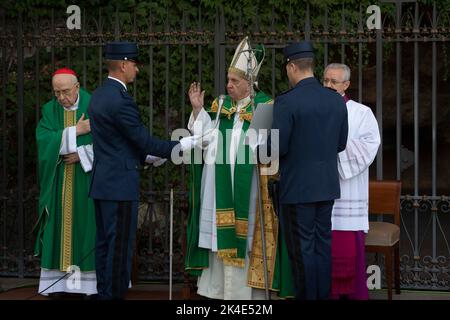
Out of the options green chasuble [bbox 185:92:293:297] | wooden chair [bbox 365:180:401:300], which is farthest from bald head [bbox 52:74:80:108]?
wooden chair [bbox 365:180:401:300]

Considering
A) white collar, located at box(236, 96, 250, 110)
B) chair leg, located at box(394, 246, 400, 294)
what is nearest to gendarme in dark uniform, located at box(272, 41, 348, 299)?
white collar, located at box(236, 96, 250, 110)

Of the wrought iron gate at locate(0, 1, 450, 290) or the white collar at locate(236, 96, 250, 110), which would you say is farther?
the wrought iron gate at locate(0, 1, 450, 290)

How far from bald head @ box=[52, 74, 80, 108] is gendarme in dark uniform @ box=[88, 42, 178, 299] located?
77 centimetres

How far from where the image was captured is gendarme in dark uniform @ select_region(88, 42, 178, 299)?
5.93 metres

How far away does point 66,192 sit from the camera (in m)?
6.93

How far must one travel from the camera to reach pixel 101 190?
19.8 ft

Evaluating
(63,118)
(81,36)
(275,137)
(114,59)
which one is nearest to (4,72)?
(81,36)

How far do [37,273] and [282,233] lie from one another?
3.03 m

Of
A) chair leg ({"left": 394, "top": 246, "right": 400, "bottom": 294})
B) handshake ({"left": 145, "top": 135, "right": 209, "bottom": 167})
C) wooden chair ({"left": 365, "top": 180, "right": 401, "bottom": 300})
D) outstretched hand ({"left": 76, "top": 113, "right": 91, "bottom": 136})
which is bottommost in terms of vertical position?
chair leg ({"left": 394, "top": 246, "right": 400, "bottom": 294})

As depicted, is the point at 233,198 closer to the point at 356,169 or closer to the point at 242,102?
the point at 242,102

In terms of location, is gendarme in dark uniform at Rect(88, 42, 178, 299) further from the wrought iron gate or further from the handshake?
the wrought iron gate

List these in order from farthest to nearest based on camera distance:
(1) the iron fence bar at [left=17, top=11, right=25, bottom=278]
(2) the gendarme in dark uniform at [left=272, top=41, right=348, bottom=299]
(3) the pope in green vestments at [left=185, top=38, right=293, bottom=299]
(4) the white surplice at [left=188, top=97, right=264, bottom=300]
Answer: (1) the iron fence bar at [left=17, top=11, right=25, bottom=278]
(4) the white surplice at [left=188, top=97, right=264, bottom=300]
(3) the pope in green vestments at [left=185, top=38, right=293, bottom=299]
(2) the gendarme in dark uniform at [left=272, top=41, right=348, bottom=299]

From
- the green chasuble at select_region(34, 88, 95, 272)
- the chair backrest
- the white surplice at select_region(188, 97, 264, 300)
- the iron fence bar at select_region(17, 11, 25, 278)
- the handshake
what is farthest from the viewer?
the iron fence bar at select_region(17, 11, 25, 278)

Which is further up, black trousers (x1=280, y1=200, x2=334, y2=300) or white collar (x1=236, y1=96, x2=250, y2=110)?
white collar (x1=236, y1=96, x2=250, y2=110)
